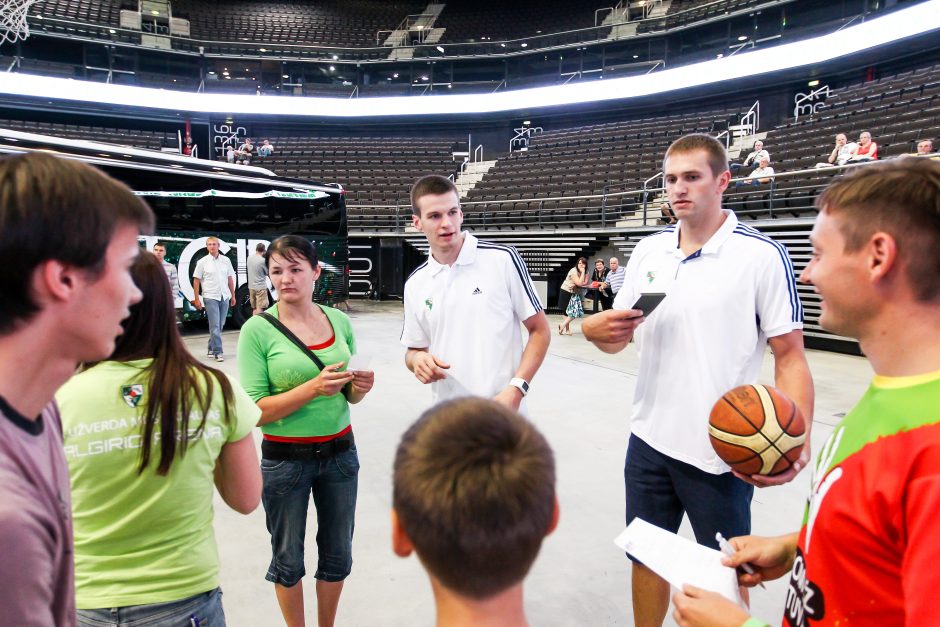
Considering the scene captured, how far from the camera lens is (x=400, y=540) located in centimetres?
97

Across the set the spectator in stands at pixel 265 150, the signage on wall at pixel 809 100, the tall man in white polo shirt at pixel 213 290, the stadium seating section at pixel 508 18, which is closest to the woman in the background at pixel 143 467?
the tall man in white polo shirt at pixel 213 290

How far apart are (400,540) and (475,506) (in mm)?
181

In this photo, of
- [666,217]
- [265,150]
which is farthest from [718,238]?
[265,150]

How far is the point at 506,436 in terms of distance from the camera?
923 millimetres

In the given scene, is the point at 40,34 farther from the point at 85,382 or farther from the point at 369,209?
the point at 85,382

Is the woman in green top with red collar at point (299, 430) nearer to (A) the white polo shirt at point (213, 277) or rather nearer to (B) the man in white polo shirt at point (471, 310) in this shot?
(B) the man in white polo shirt at point (471, 310)

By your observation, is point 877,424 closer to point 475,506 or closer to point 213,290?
point 475,506

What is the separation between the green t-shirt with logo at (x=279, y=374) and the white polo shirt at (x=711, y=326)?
1375 mm

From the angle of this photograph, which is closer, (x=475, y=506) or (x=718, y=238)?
(x=475, y=506)

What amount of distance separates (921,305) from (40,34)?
1157 inches

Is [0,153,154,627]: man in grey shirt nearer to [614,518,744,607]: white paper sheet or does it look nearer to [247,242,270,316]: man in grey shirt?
[614,518,744,607]: white paper sheet

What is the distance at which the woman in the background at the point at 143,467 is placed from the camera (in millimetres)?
1355

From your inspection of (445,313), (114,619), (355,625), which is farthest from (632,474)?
(114,619)

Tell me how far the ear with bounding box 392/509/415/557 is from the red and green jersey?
31.4 inches
